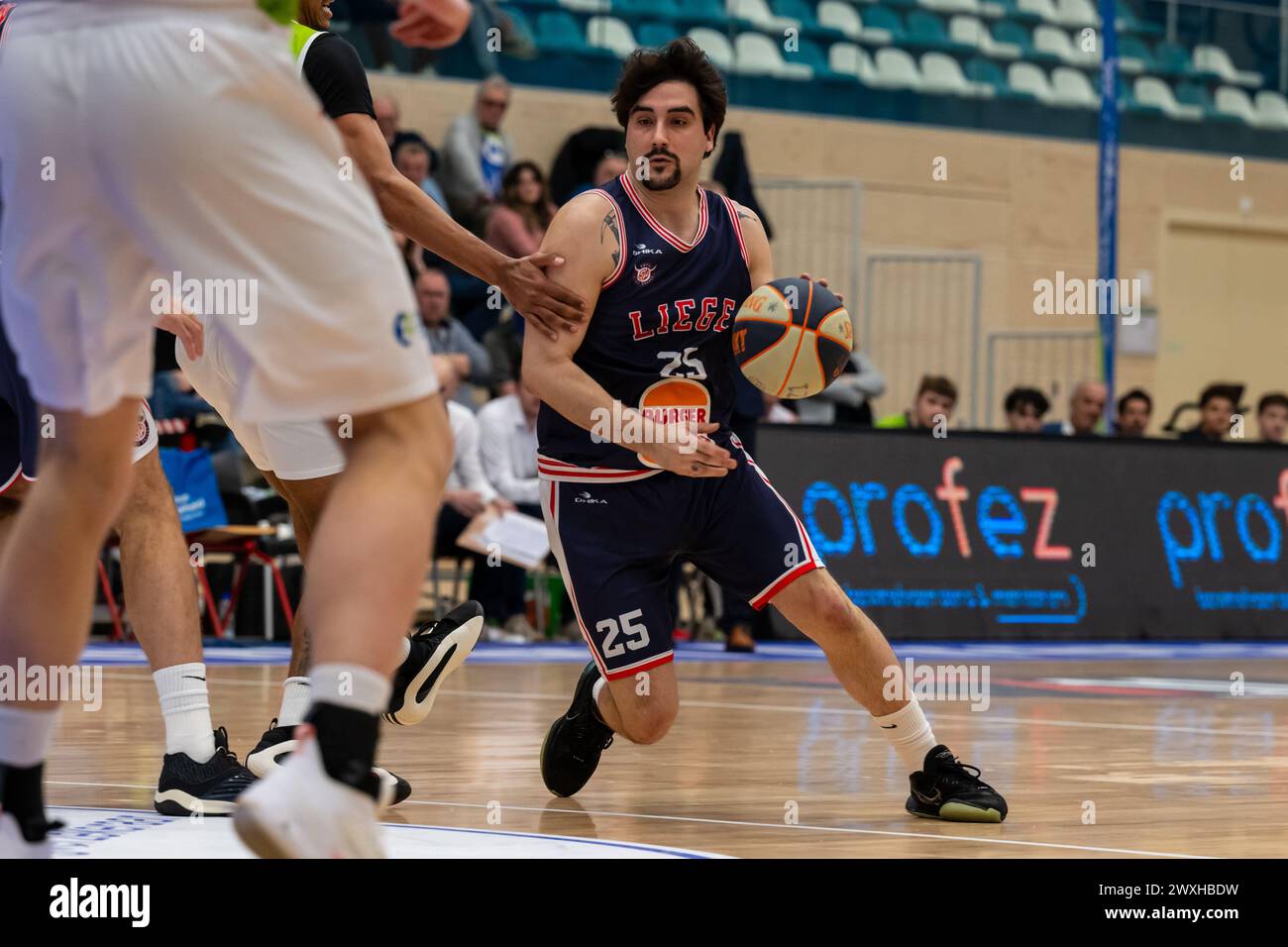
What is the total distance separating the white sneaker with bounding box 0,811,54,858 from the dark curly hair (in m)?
2.84

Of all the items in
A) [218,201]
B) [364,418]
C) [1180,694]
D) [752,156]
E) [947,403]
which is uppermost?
[752,156]

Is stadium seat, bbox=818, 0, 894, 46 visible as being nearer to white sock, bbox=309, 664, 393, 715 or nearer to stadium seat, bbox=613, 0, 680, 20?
stadium seat, bbox=613, 0, 680, 20

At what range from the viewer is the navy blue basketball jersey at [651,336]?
5008 mm

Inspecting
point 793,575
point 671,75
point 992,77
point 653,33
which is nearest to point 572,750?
point 793,575

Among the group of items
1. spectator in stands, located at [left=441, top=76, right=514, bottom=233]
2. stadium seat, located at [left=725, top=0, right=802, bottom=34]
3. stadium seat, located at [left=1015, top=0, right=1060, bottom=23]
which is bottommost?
spectator in stands, located at [left=441, top=76, right=514, bottom=233]

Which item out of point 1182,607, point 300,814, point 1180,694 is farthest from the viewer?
point 1182,607

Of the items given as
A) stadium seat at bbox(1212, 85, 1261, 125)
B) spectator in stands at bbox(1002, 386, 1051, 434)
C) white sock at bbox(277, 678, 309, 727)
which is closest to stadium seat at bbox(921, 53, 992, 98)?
stadium seat at bbox(1212, 85, 1261, 125)

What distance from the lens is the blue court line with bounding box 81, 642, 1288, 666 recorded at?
9.59 m

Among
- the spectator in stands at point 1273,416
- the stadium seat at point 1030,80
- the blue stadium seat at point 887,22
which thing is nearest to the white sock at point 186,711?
the spectator in stands at point 1273,416

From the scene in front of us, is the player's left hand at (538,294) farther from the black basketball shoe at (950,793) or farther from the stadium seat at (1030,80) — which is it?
the stadium seat at (1030,80)
